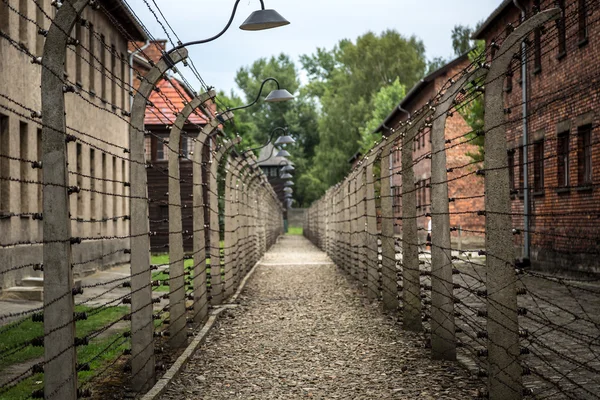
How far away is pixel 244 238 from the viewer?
69.1 ft

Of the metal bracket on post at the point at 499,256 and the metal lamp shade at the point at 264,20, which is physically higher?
the metal lamp shade at the point at 264,20

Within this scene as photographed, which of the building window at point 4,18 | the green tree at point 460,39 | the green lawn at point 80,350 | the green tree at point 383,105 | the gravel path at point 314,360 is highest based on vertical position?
the green tree at point 460,39

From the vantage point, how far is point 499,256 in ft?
21.0

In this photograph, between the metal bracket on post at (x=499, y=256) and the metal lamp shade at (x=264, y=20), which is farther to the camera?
the metal lamp shade at (x=264, y=20)

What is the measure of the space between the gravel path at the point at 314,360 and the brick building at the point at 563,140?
6054 mm

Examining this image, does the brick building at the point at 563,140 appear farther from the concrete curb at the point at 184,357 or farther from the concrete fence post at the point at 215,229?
the concrete curb at the point at 184,357

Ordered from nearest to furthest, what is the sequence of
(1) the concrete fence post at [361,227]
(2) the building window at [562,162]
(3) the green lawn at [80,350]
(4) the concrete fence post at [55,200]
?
(4) the concrete fence post at [55,200], (3) the green lawn at [80,350], (1) the concrete fence post at [361,227], (2) the building window at [562,162]

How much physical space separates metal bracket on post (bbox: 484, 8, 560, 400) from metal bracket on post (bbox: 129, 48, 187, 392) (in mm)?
2792

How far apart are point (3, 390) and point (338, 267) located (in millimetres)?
18892

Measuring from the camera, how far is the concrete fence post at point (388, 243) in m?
12.9

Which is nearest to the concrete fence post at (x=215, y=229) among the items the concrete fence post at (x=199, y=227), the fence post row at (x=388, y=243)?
the concrete fence post at (x=199, y=227)

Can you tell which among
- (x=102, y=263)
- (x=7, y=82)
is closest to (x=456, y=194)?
(x=102, y=263)

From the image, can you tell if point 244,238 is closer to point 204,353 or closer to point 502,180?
point 204,353

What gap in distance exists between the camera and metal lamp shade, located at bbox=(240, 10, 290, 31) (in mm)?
11242
